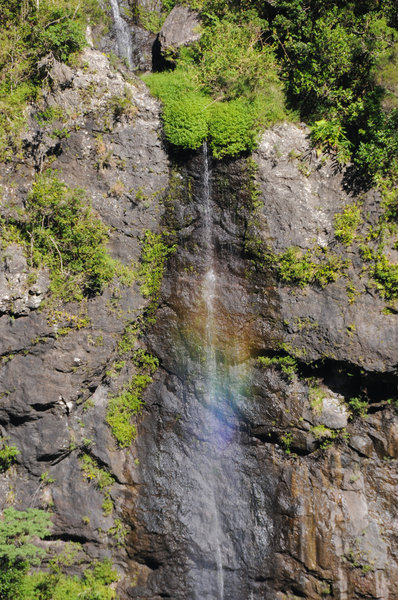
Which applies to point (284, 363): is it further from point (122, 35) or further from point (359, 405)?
point (122, 35)

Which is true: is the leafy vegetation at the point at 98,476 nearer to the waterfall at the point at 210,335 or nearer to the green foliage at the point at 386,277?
the waterfall at the point at 210,335

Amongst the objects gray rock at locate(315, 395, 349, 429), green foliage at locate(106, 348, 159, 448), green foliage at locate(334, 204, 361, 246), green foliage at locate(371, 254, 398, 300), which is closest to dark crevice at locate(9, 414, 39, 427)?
green foliage at locate(106, 348, 159, 448)

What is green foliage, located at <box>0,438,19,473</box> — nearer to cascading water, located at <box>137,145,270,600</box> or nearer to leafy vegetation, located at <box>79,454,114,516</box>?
leafy vegetation, located at <box>79,454,114,516</box>

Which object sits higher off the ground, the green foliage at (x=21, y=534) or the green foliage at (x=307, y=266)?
the green foliage at (x=307, y=266)

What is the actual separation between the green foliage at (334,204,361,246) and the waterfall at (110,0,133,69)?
5273mm

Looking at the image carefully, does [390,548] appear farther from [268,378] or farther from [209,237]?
[209,237]

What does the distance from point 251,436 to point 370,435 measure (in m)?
1.83

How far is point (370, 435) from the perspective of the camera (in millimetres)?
6676

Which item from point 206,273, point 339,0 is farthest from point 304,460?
point 339,0

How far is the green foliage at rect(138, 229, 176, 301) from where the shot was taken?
737 centimetres

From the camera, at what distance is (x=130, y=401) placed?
23.3 feet

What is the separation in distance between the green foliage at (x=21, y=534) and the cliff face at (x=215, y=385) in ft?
0.86

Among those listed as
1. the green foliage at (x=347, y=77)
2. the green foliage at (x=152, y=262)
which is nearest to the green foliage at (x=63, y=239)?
the green foliage at (x=152, y=262)

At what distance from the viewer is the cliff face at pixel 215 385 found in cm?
641
